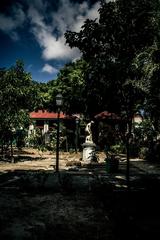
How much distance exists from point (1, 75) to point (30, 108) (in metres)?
3.40

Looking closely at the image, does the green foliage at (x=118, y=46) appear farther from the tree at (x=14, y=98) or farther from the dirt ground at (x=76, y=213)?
the tree at (x=14, y=98)

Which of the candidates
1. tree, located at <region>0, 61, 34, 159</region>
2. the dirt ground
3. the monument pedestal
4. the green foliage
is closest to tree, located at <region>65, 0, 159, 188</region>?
the green foliage

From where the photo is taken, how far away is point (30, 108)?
832 inches

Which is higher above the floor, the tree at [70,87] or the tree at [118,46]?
the tree at [70,87]

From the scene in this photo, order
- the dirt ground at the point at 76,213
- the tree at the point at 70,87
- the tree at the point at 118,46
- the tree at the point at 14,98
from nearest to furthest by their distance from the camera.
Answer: the dirt ground at the point at 76,213 → the tree at the point at 118,46 → the tree at the point at 14,98 → the tree at the point at 70,87

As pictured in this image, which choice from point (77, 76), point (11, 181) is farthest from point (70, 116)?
point (11, 181)

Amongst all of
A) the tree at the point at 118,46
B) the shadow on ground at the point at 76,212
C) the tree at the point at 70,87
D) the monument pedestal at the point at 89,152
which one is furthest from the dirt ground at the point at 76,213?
the tree at the point at 70,87

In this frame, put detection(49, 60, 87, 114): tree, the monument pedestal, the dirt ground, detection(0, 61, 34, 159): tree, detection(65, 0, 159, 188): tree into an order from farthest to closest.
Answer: detection(49, 60, 87, 114): tree
the monument pedestal
detection(0, 61, 34, 159): tree
detection(65, 0, 159, 188): tree
the dirt ground

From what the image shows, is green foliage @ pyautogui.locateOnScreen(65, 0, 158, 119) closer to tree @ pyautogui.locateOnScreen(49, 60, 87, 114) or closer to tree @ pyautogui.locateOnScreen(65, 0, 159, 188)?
tree @ pyautogui.locateOnScreen(65, 0, 159, 188)

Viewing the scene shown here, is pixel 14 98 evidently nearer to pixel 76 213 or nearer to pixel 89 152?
pixel 89 152

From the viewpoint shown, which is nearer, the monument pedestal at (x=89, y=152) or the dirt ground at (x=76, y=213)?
the dirt ground at (x=76, y=213)

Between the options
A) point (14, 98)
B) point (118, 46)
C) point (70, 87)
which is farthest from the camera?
point (70, 87)

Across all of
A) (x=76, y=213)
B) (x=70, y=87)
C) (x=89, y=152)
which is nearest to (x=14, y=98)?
(x=89, y=152)

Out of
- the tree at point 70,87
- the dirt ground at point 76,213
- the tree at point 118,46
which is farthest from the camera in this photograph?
the tree at point 70,87
